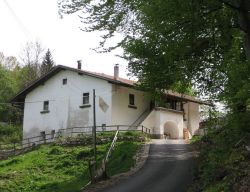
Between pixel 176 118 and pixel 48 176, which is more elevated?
pixel 176 118

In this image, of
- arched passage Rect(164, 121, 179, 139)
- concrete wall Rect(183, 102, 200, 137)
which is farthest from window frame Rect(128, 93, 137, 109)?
concrete wall Rect(183, 102, 200, 137)

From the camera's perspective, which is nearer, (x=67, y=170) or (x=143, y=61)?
(x=143, y=61)

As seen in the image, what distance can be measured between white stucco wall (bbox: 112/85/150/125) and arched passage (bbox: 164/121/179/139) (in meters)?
3.04

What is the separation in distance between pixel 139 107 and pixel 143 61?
2511 cm

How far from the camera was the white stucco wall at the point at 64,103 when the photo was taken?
4712cm

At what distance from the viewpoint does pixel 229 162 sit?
57.9ft

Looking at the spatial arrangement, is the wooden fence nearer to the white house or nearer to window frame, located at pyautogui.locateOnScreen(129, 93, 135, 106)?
the white house

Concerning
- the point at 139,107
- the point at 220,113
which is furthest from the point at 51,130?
the point at 220,113

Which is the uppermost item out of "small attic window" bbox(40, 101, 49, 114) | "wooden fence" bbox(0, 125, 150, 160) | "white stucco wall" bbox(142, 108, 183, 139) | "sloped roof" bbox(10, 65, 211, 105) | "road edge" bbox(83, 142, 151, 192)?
"sloped roof" bbox(10, 65, 211, 105)

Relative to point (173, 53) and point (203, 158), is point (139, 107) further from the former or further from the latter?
point (173, 53)

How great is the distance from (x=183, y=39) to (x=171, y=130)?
3054 cm

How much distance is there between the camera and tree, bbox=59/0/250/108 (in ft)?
59.3

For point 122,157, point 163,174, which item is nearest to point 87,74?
point 122,157

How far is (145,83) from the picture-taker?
25.1 metres
